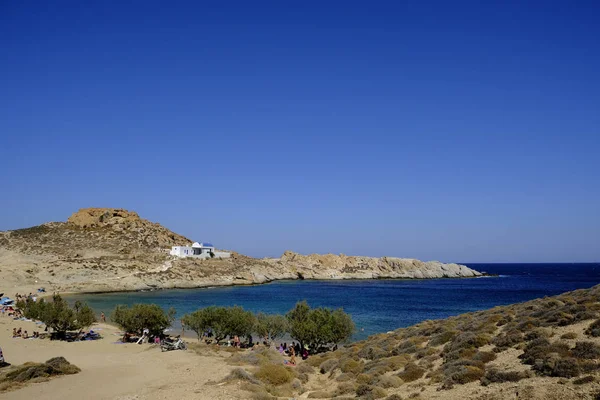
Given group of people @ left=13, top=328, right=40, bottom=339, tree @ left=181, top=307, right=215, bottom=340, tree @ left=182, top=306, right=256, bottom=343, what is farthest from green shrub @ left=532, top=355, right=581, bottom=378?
group of people @ left=13, top=328, right=40, bottom=339

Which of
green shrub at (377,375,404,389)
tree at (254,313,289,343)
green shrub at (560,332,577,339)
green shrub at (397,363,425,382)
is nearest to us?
green shrub at (560,332,577,339)

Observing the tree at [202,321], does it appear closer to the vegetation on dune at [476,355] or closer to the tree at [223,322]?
the tree at [223,322]

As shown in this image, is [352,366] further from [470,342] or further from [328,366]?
[470,342]

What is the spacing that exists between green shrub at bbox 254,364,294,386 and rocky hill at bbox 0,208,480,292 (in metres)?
72.0

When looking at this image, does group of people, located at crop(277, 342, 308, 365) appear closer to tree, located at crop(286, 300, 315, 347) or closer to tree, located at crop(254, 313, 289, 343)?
tree, located at crop(286, 300, 315, 347)

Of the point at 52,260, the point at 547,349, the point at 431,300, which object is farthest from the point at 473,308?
the point at 52,260

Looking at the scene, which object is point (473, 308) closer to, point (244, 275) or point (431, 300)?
point (431, 300)

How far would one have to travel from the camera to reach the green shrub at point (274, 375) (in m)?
20.8

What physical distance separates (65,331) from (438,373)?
110 feet

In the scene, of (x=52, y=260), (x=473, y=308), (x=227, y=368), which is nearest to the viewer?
Result: (x=227, y=368)

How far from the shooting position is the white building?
390 feet

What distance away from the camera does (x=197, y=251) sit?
126 meters

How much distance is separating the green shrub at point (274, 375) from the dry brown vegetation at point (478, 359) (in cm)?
5

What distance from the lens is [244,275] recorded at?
118 m
